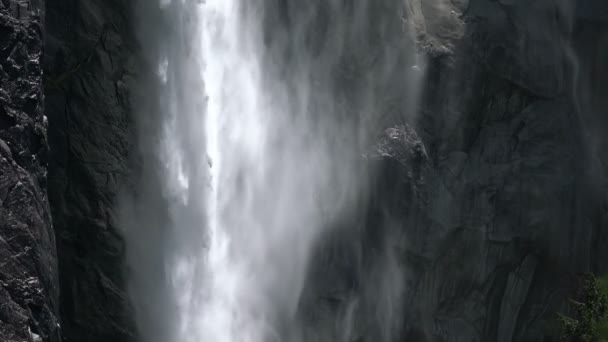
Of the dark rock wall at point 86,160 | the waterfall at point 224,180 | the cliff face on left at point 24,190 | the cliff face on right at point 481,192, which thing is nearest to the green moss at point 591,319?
the cliff face on right at point 481,192

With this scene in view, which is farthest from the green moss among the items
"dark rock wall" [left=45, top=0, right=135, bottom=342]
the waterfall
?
"dark rock wall" [left=45, top=0, right=135, bottom=342]

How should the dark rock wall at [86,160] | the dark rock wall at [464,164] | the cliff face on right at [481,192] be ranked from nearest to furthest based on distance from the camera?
the dark rock wall at [86,160], the dark rock wall at [464,164], the cliff face on right at [481,192]

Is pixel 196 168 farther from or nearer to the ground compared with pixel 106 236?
farther from the ground

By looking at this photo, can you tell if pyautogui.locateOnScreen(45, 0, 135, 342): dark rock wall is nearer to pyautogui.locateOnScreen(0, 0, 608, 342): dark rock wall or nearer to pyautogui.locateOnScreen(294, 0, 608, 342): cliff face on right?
→ pyautogui.locateOnScreen(0, 0, 608, 342): dark rock wall


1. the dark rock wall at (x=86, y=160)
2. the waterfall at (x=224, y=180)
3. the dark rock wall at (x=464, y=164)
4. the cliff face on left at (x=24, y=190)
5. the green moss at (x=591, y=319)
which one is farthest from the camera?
the dark rock wall at (x=464, y=164)

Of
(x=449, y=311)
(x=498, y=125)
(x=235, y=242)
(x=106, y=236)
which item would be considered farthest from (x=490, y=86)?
(x=106, y=236)

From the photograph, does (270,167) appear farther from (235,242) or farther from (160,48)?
(160,48)

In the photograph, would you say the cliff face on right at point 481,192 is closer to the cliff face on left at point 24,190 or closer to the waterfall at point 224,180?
the waterfall at point 224,180

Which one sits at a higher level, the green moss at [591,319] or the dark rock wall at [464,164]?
the dark rock wall at [464,164]
